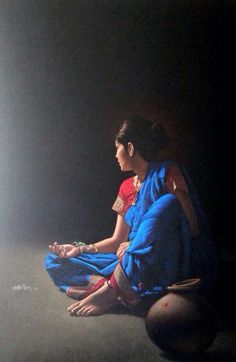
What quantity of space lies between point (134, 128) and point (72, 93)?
45 centimetres

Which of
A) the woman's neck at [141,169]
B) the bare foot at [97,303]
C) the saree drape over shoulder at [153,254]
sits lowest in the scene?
the bare foot at [97,303]

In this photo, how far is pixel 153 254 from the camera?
9.09ft

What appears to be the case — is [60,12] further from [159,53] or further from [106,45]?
[159,53]

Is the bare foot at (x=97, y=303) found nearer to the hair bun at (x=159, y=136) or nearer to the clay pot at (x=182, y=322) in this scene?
the clay pot at (x=182, y=322)

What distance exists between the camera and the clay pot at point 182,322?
8.29 ft

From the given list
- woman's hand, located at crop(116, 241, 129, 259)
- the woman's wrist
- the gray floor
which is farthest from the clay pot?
the woman's wrist

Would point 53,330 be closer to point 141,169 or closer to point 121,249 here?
point 121,249

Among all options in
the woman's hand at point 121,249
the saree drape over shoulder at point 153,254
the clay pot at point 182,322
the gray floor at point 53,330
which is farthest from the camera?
the woman's hand at point 121,249

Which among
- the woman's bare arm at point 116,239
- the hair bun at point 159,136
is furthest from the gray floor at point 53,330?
the hair bun at point 159,136

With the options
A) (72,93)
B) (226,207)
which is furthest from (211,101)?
(72,93)

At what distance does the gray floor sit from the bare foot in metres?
0.04

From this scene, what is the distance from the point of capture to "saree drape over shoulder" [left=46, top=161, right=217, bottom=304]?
2.77m

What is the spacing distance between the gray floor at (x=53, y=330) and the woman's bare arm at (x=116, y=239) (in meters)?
0.37

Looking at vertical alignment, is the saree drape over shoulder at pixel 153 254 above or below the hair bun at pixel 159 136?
below
